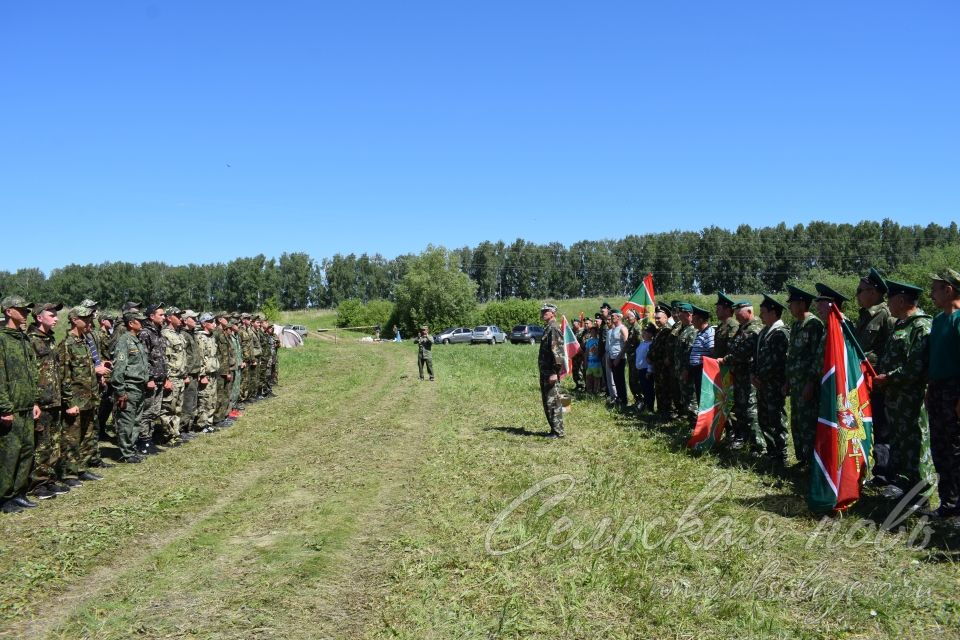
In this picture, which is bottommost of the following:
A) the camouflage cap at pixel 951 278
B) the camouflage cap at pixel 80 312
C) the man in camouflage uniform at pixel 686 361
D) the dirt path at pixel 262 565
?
the dirt path at pixel 262 565

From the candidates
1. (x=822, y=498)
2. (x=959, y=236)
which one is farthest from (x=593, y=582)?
(x=959, y=236)

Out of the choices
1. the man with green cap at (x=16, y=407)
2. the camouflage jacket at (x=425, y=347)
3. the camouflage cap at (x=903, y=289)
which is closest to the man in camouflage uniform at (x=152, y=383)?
the man with green cap at (x=16, y=407)

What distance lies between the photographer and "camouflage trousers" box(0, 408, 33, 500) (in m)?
6.48

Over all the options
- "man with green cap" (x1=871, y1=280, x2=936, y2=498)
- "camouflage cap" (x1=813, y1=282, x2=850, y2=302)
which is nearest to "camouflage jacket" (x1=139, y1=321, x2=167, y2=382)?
"camouflage cap" (x1=813, y1=282, x2=850, y2=302)

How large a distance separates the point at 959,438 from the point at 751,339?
3033 millimetres

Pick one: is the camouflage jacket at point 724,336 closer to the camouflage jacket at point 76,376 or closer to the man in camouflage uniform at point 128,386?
the man in camouflage uniform at point 128,386

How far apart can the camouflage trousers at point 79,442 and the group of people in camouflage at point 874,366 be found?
636 centimetres

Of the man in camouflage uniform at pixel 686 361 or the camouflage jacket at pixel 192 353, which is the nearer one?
the man in camouflage uniform at pixel 686 361

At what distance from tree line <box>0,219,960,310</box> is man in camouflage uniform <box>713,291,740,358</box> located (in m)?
74.2

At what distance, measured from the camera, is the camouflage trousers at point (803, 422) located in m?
7.02

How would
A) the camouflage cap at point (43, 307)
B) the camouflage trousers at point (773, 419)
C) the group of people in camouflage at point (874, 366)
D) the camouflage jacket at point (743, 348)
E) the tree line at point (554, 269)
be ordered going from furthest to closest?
the tree line at point (554, 269), the camouflage jacket at point (743, 348), the camouflage trousers at point (773, 419), the camouflage cap at point (43, 307), the group of people in camouflage at point (874, 366)

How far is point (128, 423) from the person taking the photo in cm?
903

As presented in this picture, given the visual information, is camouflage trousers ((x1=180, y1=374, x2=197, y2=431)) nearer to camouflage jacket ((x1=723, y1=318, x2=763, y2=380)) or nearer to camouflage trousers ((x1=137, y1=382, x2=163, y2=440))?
camouflage trousers ((x1=137, y1=382, x2=163, y2=440))

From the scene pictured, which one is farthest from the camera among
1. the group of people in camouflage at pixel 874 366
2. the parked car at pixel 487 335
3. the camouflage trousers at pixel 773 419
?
the parked car at pixel 487 335
